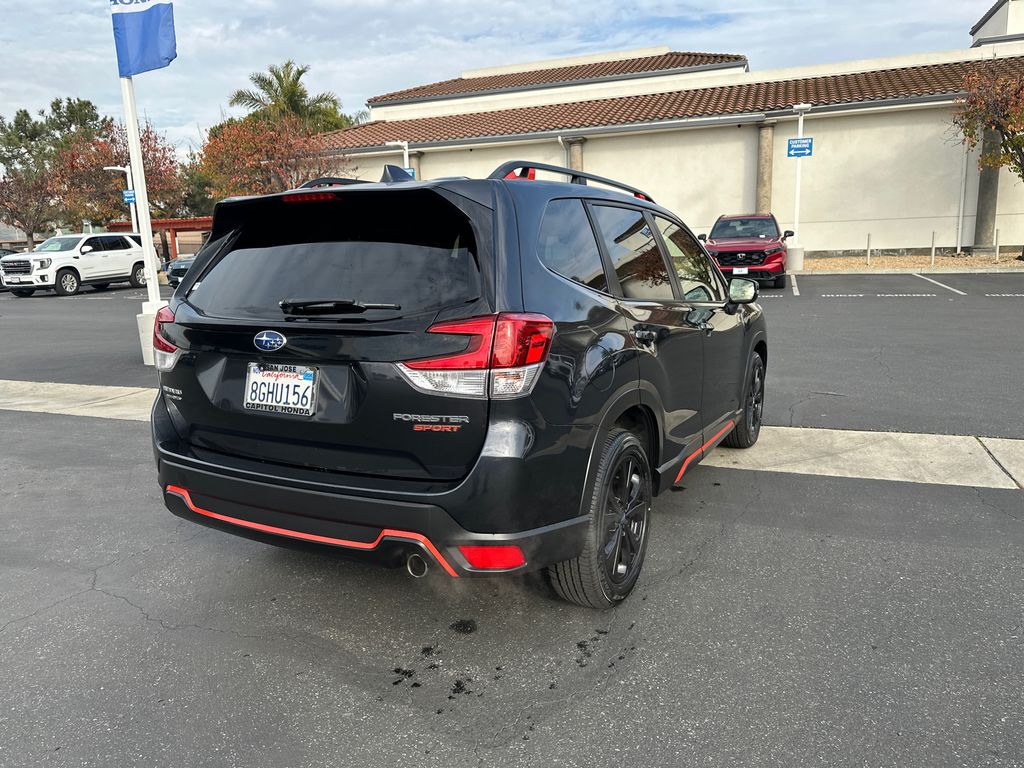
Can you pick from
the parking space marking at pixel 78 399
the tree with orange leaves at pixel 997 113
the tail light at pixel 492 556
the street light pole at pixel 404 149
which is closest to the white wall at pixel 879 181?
the tree with orange leaves at pixel 997 113

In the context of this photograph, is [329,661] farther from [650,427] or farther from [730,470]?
[730,470]

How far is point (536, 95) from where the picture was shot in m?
31.6

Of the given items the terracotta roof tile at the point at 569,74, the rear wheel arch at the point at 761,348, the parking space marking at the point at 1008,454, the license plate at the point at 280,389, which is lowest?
the parking space marking at the point at 1008,454

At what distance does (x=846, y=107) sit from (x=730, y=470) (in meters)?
21.3

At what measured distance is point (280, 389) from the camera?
9.23 feet

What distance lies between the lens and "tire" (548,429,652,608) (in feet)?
9.71

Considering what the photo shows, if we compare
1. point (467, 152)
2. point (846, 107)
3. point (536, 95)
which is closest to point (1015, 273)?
point (846, 107)

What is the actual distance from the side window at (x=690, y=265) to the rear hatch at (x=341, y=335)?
1.72m

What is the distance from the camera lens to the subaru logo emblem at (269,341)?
278 centimetres

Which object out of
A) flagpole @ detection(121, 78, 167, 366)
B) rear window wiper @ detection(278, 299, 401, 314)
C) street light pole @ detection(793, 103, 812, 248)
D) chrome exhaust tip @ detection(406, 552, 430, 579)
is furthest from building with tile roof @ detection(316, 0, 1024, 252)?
chrome exhaust tip @ detection(406, 552, 430, 579)

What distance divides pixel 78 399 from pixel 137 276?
20.1 meters

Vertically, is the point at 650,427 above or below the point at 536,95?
below

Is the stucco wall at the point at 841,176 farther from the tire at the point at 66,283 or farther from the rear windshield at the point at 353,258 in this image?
the rear windshield at the point at 353,258

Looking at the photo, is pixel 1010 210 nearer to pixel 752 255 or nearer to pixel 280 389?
pixel 752 255
